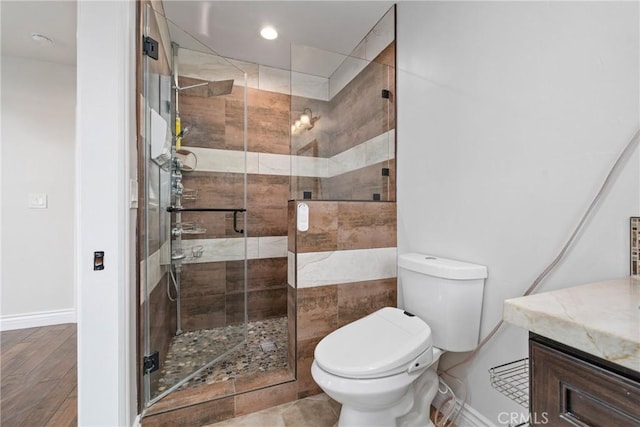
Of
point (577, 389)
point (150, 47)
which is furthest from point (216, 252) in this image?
point (577, 389)

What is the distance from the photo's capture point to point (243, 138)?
2.37m

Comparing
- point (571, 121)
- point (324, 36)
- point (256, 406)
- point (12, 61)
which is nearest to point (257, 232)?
point (256, 406)

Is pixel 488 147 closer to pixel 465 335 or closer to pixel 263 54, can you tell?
pixel 465 335

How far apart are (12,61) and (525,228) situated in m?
4.10

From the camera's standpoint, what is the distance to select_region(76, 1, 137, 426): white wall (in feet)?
3.77

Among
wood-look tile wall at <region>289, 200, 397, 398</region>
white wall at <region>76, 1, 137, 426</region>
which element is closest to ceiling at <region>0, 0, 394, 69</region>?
white wall at <region>76, 1, 137, 426</region>

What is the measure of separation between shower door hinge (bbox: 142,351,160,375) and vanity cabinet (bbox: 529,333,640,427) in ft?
5.32

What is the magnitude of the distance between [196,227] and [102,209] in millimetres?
989

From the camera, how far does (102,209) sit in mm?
1166

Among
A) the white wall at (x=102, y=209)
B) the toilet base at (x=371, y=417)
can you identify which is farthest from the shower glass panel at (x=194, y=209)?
the toilet base at (x=371, y=417)

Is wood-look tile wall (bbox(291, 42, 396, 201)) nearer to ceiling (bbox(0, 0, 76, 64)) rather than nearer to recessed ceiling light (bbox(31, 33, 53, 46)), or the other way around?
ceiling (bbox(0, 0, 76, 64))

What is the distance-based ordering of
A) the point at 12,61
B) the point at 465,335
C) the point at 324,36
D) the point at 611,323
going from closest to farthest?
the point at 611,323 < the point at 465,335 < the point at 324,36 < the point at 12,61

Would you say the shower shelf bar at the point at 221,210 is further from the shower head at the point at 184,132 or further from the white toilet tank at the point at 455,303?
the white toilet tank at the point at 455,303

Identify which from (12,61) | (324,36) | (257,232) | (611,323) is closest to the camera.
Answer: (611,323)
